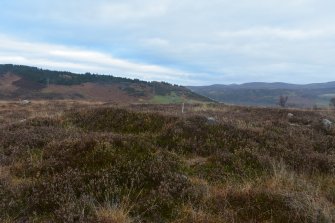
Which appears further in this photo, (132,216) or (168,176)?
(168,176)

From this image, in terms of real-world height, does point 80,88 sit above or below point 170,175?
below

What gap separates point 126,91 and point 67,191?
92.7 meters

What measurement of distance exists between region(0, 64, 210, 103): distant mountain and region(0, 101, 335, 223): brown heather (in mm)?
75785

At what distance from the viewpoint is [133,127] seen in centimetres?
1170

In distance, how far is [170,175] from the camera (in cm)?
668

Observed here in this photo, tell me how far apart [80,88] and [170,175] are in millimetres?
97539

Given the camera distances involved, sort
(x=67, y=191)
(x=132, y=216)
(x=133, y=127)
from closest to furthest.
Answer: (x=132, y=216) < (x=67, y=191) < (x=133, y=127)

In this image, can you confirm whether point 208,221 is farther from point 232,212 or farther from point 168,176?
point 168,176

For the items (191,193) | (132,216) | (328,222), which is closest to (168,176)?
(191,193)

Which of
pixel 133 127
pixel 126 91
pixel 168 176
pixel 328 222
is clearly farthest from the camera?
pixel 126 91

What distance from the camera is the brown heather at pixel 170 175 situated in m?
5.32

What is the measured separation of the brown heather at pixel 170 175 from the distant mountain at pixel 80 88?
7579cm

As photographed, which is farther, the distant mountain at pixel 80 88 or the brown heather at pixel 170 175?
the distant mountain at pixel 80 88

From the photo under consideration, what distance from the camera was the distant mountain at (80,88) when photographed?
3607 inches
